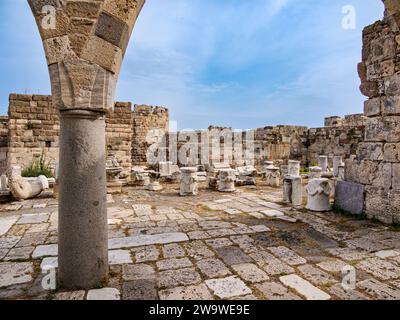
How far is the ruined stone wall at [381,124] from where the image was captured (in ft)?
14.8

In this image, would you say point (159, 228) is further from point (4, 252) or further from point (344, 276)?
point (344, 276)

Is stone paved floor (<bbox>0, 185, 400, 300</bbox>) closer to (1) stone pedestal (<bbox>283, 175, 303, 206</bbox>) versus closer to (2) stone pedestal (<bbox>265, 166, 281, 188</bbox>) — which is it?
(1) stone pedestal (<bbox>283, 175, 303, 206</bbox>)

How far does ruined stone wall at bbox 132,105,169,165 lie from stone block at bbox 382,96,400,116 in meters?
12.7

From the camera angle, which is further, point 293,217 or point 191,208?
point 191,208

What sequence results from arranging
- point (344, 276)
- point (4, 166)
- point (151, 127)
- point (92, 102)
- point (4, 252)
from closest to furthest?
point (92, 102) → point (344, 276) → point (4, 252) → point (4, 166) → point (151, 127)

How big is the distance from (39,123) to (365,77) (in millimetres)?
10046

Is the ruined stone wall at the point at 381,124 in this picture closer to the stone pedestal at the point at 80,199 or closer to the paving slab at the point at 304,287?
the paving slab at the point at 304,287

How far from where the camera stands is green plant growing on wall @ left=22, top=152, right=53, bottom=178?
8352mm

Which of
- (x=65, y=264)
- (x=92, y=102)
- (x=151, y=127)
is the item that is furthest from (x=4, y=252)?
(x=151, y=127)

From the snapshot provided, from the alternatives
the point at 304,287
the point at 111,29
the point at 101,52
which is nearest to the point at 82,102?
the point at 101,52

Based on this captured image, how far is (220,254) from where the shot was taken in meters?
3.27

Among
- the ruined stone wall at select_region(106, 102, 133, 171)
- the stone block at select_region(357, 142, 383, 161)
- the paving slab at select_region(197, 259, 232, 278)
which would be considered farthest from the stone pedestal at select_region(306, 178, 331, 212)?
the ruined stone wall at select_region(106, 102, 133, 171)

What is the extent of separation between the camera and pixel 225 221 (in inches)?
185

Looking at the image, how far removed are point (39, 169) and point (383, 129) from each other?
912 centimetres
